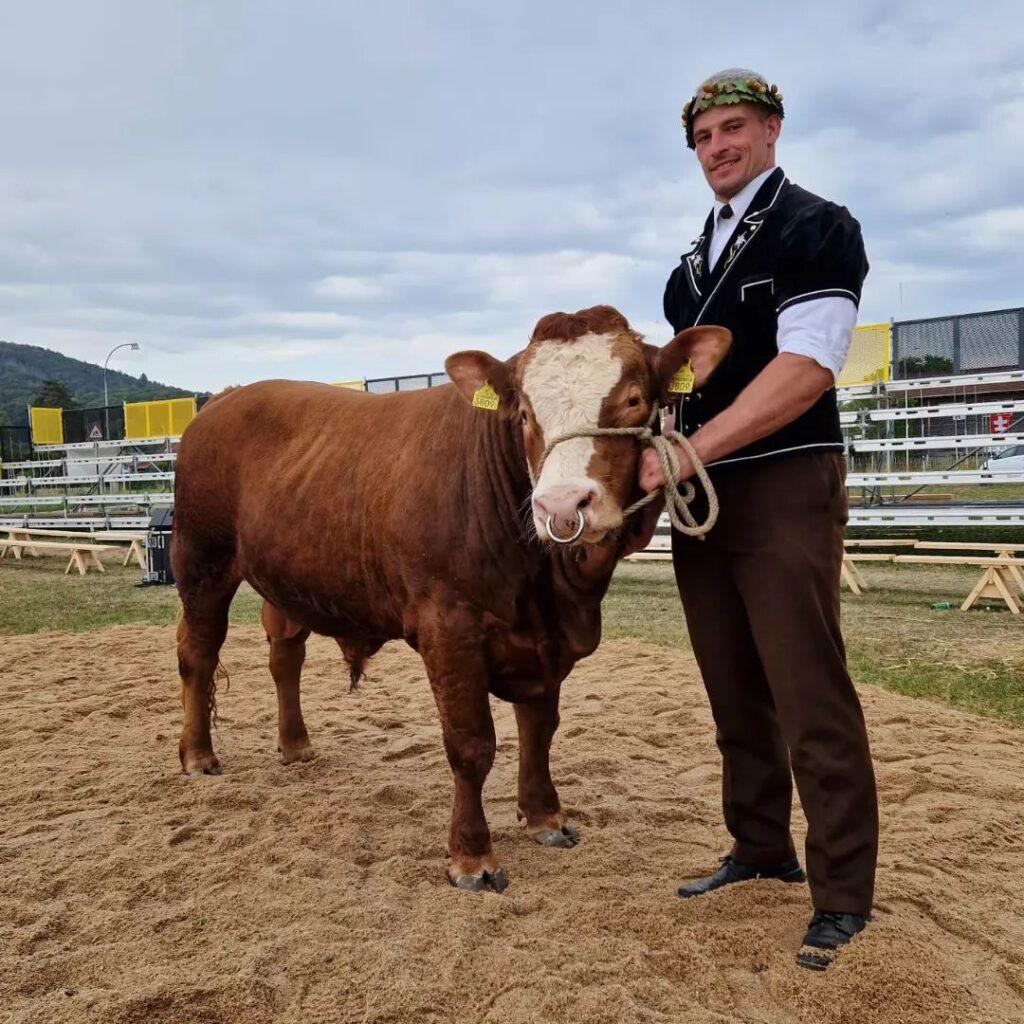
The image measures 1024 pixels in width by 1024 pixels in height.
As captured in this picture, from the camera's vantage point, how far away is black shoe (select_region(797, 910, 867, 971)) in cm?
261

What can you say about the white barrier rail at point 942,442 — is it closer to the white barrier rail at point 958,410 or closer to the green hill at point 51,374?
the white barrier rail at point 958,410

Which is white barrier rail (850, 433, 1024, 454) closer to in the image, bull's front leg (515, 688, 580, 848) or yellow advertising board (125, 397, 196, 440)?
bull's front leg (515, 688, 580, 848)

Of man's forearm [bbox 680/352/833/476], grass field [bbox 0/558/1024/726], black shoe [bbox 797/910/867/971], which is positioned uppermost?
man's forearm [bbox 680/352/833/476]

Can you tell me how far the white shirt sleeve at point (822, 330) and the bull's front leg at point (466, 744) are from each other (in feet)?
5.03

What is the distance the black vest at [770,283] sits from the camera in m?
2.61

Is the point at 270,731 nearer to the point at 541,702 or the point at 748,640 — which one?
the point at 541,702

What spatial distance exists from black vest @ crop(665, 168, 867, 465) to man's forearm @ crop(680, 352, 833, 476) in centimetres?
19

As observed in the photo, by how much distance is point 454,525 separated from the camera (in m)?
3.35

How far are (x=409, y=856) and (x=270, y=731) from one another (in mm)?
2226

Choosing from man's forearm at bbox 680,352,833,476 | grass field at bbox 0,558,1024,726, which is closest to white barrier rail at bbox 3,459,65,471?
grass field at bbox 0,558,1024,726

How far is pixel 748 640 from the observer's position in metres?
3.12

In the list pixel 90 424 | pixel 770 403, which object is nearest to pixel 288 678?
pixel 770 403

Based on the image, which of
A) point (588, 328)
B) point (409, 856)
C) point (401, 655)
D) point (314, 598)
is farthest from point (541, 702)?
point (401, 655)

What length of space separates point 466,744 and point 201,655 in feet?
7.10
